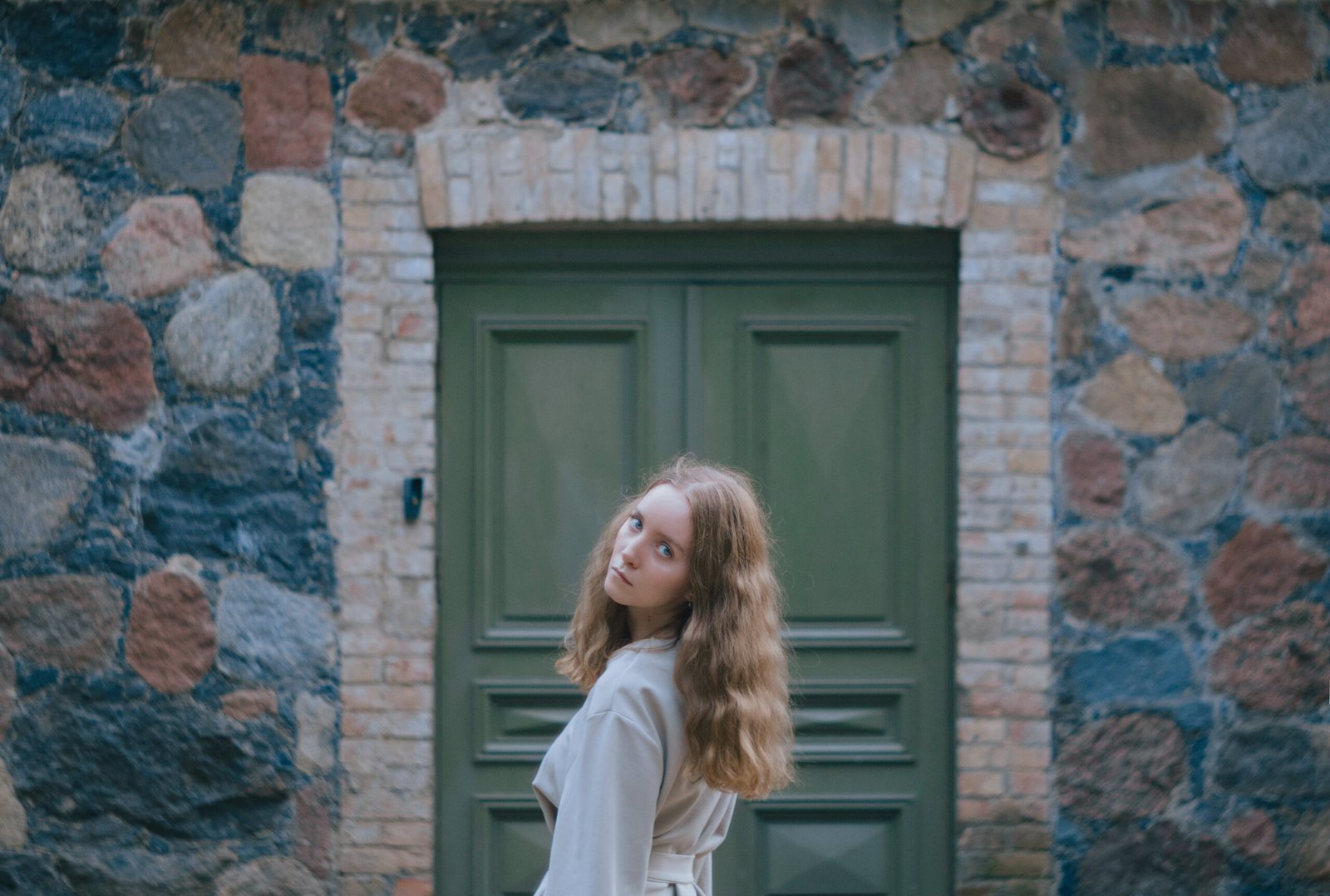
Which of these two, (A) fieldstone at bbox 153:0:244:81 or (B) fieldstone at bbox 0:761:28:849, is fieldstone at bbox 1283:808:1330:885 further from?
(A) fieldstone at bbox 153:0:244:81

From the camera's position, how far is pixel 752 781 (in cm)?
184

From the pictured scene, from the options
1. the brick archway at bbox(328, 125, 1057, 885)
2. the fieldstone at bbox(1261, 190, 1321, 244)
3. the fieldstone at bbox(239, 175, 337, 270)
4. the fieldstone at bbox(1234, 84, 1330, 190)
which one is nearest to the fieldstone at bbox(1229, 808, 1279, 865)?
the brick archway at bbox(328, 125, 1057, 885)

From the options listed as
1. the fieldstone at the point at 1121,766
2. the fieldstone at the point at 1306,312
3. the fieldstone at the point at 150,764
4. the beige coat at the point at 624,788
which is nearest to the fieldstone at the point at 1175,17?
the fieldstone at the point at 1306,312

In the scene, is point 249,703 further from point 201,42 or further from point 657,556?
point 657,556

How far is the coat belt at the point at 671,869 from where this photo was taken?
1.87 m

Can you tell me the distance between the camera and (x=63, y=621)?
402 centimetres

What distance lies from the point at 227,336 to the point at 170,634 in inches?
37.5

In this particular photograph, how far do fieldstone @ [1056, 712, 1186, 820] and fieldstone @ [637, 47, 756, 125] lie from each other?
227cm

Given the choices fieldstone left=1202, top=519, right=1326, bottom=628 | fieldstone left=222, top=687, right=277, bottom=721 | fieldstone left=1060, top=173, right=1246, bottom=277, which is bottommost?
fieldstone left=222, top=687, right=277, bottom=721

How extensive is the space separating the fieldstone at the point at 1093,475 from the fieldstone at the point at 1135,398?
89 mm

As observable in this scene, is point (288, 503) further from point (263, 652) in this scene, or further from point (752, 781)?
point (752, 781)

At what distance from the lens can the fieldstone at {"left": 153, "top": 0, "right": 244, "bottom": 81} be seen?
13.4ft

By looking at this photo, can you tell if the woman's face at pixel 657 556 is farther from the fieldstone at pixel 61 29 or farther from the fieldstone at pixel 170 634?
the fieldstone at pixel 61 29

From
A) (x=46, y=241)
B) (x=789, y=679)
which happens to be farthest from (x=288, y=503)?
(x=789, y=679)
